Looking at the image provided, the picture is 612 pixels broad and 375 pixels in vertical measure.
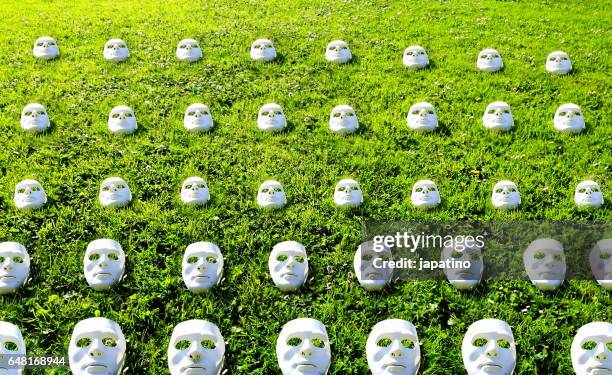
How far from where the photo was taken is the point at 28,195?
327 inches

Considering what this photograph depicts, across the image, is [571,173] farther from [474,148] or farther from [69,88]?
[69,88]

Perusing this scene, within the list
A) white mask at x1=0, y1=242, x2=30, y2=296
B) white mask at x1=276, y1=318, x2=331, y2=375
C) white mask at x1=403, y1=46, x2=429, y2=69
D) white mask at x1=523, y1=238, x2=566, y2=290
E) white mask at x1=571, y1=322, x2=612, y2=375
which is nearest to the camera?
white mask at x1=571, y1=322, x2=612, y2=375

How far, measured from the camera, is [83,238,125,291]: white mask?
710 centimetres

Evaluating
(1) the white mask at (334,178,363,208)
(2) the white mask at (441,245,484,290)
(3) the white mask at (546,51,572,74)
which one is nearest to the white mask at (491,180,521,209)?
(2) the white mask at (441,245,484,290)

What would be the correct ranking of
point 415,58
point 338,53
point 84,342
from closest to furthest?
point 84,342, point 415,58, point 338,53

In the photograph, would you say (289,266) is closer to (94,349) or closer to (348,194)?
(348,194)

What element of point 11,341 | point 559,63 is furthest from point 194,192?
point 559,63

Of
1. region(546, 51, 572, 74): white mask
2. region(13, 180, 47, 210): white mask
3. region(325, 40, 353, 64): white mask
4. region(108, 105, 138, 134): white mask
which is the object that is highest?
region(325, 40, 353, 64): white mask

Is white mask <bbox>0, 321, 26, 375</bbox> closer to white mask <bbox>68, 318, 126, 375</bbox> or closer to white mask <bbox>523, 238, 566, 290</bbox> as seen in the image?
white mask <bbox>68, 318, 126, 375</bbox>

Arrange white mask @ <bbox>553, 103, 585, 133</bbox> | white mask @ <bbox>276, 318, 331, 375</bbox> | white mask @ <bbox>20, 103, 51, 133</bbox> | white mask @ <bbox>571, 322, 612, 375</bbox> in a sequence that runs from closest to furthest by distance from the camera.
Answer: white mask @ <bbox>571, 322, 612, 375</bbox> < white mask @ <bbox>276, 318, 331, 375</bbox> < white mask @ <bbox>553, 103, 585, 133</bbox> < white mask @ <bbox>20, 103, 51, 133</bbox>

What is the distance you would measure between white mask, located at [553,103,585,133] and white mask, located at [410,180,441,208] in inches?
108

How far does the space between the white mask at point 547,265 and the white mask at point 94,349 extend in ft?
13.6

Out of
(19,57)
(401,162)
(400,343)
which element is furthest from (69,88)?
(400,343)

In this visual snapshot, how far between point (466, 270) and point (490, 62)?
583cm
